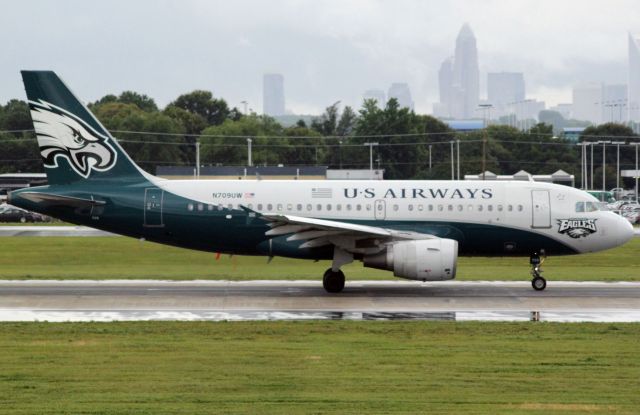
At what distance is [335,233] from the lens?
1339 inches

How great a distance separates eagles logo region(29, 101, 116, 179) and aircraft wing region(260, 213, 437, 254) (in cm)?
606

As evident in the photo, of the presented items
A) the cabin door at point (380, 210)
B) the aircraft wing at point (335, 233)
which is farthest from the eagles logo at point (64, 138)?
the cabin door at point (380, 210)

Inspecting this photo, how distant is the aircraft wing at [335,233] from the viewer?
33.4m

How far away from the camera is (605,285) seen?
37.3m

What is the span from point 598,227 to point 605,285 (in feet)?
8.22

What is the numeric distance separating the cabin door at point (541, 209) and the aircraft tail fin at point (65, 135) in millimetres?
12877

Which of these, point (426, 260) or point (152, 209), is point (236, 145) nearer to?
point (152, 209)

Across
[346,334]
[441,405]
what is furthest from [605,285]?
[441,405]

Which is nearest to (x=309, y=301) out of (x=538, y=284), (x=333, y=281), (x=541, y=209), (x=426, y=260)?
(x=333, y=281)

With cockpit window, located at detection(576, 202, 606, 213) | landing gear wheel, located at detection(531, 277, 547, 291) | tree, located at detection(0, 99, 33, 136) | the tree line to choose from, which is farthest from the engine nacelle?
tree, located at detection(0, 99, 33, 136)

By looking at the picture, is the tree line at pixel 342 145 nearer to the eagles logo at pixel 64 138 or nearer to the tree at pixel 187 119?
the tree at pixel 187 119

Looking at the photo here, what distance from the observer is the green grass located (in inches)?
715

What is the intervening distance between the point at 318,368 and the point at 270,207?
48.3 feet

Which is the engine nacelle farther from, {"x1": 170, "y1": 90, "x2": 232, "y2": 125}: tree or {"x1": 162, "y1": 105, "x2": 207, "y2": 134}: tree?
{"x1": 170, "y1": 90, "x2": 232, "y2": 125}: tree
